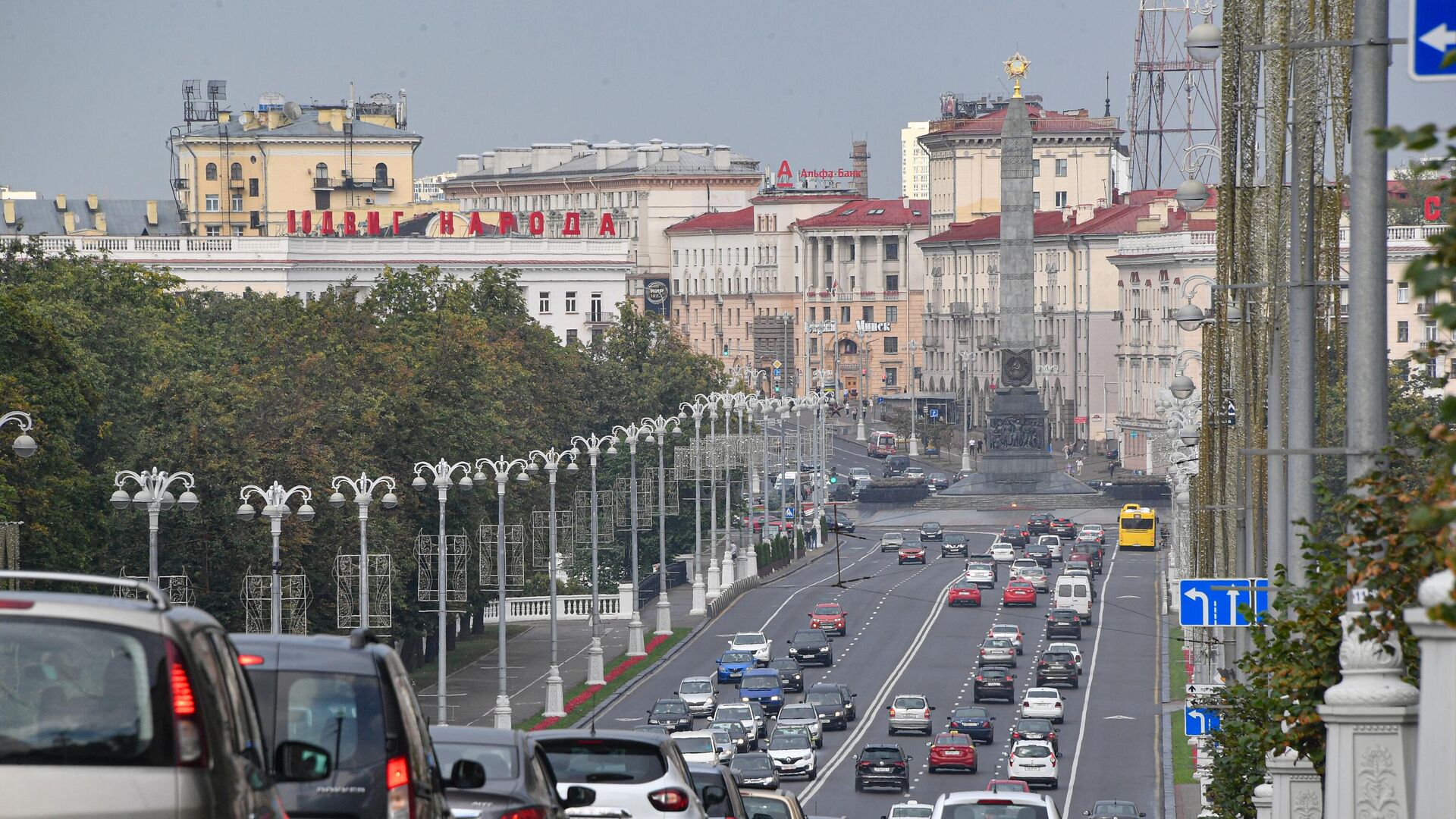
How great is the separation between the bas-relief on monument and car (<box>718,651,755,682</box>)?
75078 millimetres

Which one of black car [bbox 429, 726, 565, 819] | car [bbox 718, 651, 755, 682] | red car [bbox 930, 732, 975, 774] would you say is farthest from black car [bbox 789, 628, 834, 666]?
black car [bbox 429, 726, 565, 819]

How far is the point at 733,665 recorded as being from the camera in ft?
267

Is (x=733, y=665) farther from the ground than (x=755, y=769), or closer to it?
closer to it

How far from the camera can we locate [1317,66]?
3098cm

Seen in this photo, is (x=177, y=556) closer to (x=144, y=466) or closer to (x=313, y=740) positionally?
(x=144, y=466)

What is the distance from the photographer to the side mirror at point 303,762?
14297mm

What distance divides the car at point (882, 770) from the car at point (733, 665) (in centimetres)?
2001

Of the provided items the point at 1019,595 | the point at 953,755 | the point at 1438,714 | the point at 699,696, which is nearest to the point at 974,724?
the point at 953,755

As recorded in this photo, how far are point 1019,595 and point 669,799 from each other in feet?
274

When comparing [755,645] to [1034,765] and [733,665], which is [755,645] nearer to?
[733,665]

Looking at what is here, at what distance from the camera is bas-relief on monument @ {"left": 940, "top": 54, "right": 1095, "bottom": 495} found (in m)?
159

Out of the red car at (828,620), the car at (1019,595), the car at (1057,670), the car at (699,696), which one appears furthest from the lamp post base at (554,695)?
the car at (1019,595)

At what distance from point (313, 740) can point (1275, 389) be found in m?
22.1

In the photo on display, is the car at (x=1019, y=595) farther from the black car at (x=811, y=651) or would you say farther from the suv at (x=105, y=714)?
the suv at (x=105, y=714)
